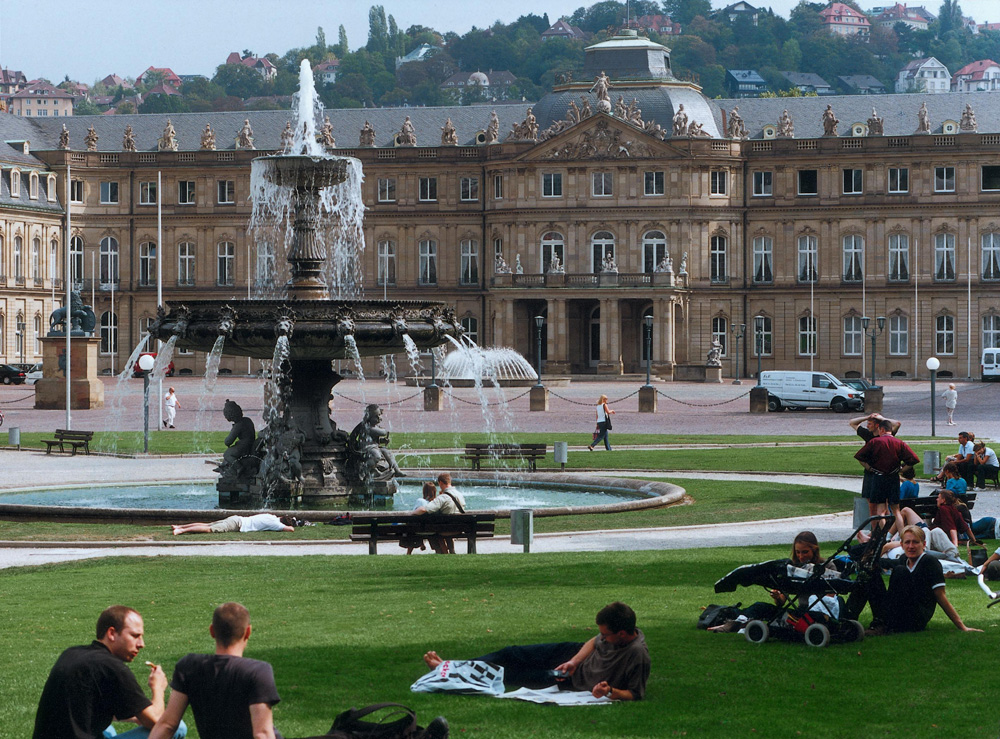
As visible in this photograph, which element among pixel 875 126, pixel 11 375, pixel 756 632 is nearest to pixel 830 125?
pixel 875 126

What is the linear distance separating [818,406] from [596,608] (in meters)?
51.2

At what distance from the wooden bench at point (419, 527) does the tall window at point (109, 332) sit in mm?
82235

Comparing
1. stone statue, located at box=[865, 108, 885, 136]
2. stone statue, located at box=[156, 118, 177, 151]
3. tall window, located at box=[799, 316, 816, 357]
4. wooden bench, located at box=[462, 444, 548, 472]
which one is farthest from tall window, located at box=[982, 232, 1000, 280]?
wooden bench, located at box=[462, 444, 548, 472]

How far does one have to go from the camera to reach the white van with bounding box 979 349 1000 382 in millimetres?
86500

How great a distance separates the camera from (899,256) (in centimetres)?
9544

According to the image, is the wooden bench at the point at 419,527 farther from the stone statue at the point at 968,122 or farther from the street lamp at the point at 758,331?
the stone statue at the point at 968,122

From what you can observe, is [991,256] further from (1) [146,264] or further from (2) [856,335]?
(1) [146,264]

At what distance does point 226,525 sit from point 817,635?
13243 millimetres

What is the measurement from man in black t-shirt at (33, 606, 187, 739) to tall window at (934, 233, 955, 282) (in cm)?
8964

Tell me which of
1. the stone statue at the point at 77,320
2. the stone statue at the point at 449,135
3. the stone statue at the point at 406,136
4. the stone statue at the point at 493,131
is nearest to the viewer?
the stone statue at the point at 77,320

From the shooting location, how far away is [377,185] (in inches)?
3981

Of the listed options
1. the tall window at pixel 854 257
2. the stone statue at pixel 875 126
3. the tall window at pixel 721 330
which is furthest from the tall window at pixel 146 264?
the stone statue at pixel 875 126

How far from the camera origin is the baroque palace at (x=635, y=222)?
94125mm

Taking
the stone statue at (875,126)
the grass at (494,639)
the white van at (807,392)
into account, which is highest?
the stone statue at (875,126)
